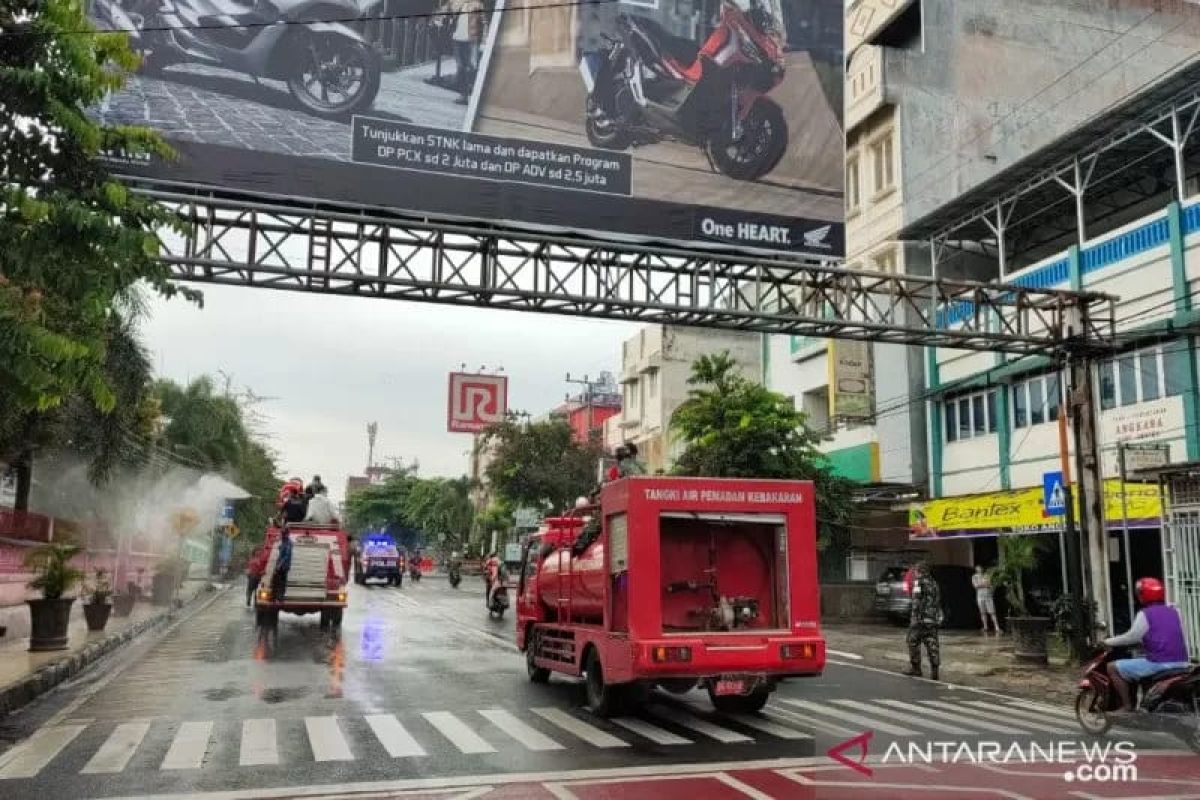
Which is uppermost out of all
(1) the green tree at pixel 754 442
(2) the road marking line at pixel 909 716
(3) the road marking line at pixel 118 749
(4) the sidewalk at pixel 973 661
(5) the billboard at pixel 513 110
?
(5) the billboard at pixel 513 110

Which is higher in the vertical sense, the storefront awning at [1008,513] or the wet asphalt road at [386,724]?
the storefront awning at [1008,513]

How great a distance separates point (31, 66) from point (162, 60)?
696 cm

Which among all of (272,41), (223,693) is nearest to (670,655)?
(223,693)

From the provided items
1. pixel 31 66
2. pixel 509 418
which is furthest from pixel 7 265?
pixel 509 418

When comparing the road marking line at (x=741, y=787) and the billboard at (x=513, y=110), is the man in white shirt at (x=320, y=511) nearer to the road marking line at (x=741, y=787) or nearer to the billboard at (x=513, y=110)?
the billboard at (x=513, y=110)

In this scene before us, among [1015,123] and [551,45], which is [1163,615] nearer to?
[551,45]

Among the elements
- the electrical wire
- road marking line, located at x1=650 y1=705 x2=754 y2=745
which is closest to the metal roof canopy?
the electrical wire

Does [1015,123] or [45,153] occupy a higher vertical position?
[1015,123]

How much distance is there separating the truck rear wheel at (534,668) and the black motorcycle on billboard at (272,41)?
7.96 metres

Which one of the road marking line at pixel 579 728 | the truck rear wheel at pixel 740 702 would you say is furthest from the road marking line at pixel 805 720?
the road marking line at pixel 579 728

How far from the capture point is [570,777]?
25.0 feet

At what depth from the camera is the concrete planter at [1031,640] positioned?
16797 mm

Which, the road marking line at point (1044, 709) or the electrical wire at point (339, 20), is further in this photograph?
the electrical wire at point (339, 20)

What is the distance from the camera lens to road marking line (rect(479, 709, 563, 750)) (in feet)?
29.3
